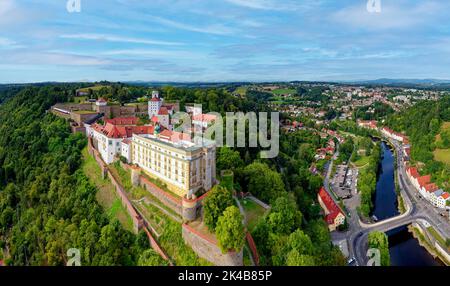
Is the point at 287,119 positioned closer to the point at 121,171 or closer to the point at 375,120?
the point at 375,120

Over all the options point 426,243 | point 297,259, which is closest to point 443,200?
point 426,243

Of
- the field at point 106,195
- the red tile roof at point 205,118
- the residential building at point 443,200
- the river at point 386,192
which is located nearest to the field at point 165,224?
the field at point 106,195

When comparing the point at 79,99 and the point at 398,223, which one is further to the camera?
the point at 79,99

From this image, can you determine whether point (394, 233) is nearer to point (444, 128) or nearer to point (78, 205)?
point (78, 205)

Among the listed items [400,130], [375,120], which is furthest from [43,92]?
[375,120]

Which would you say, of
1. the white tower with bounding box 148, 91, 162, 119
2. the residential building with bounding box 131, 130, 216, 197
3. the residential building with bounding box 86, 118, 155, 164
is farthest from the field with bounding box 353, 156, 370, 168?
the residential building with bounding box 86, 118, 155, 164

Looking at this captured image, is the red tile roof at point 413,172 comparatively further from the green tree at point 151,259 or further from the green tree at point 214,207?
the green tree at point 151,259

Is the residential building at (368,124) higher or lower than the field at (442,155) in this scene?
higher
